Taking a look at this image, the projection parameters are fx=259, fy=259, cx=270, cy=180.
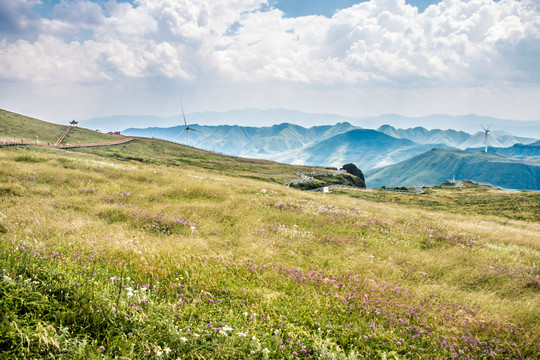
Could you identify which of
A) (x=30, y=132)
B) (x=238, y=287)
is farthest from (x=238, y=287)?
(x=30, y=132)

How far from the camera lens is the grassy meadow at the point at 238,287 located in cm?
501

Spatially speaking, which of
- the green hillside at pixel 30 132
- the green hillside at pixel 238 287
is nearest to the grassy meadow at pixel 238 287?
the green hillside at pixel 238 287

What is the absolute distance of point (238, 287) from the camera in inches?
306

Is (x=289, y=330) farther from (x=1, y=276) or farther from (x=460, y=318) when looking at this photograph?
(x=1, y=276)

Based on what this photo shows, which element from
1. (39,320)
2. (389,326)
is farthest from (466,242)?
(39,320)

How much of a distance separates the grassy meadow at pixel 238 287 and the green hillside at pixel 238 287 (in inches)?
1.7

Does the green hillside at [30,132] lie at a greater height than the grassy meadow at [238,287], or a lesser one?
greater

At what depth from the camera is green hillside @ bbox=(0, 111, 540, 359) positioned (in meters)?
5.01

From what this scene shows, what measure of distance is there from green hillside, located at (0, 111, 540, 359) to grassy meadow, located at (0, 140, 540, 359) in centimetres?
4

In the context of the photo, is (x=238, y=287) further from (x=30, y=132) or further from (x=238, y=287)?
(x=30, y=132)

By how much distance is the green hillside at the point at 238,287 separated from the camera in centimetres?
501

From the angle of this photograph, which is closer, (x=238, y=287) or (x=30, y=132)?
(x=238, y=287)

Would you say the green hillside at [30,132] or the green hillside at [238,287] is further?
the green hillside at [30,132]

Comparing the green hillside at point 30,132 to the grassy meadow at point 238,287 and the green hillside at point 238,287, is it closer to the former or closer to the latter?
the grassy meadow at point 238,287
